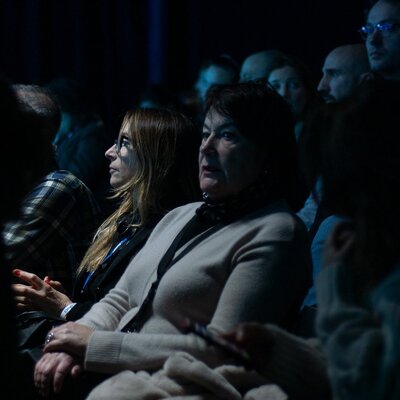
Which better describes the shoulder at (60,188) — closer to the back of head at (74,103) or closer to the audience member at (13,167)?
the audience member at (13,167)

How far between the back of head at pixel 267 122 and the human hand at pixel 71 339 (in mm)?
707

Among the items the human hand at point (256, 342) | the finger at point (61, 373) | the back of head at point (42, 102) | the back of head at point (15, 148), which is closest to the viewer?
the back of head at point (15, 148)

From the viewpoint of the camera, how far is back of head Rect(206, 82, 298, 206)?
256 centimetres

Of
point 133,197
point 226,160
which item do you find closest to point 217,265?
point 226,160

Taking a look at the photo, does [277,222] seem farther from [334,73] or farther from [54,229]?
[334,73]

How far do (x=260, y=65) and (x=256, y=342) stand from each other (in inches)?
110

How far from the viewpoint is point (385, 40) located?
3252 mm

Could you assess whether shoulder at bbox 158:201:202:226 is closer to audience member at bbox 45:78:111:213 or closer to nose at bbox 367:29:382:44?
nose at bbox 367:29:382:44

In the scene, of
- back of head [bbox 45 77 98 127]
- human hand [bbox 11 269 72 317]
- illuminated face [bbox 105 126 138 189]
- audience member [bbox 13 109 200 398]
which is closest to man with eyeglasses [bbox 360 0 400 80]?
audience member [bbox 13 109 200 398]

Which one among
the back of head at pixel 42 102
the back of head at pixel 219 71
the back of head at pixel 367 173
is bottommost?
the back of head at pixel 219 71

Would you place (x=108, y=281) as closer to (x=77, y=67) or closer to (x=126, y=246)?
(x=126, y=246)

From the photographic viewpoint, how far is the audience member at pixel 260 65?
4.45 metres

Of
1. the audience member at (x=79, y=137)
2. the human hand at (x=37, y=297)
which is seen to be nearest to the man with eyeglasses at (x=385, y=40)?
the human hand at (x=37, y=297)

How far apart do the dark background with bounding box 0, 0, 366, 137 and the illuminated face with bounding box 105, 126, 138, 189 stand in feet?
6.58
